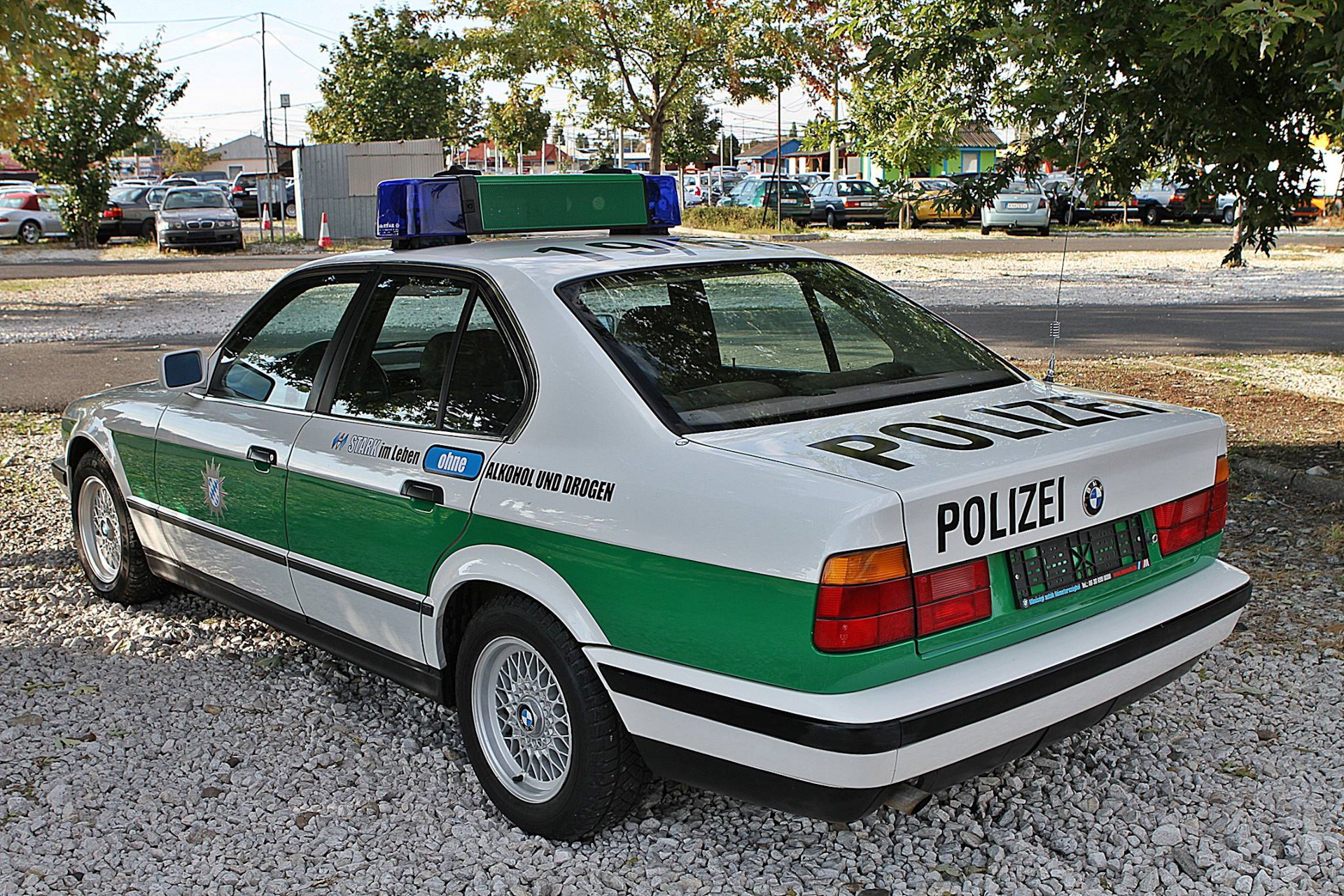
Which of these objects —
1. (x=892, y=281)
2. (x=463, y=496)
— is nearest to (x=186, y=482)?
(x=463, y=496)

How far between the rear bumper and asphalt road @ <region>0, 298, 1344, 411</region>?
8465mm

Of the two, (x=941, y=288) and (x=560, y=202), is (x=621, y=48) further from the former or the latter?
(x=560, y=202)

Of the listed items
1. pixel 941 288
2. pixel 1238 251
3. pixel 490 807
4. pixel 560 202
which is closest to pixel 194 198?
pixel 941 288

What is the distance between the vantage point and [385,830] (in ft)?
11.4

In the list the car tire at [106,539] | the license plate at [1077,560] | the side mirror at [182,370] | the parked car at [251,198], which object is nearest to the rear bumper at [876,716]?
the license plate at [1077,560]

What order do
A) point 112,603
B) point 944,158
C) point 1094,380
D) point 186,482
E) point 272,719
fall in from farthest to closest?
point 1094,380
point 944,158
point 112,603
point 186,482
point 272,719

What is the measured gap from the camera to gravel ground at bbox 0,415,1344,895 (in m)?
3.23

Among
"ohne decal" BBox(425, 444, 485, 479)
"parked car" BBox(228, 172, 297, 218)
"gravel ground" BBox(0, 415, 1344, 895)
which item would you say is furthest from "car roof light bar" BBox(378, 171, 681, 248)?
"parked car" BBox(228, 172, 297, 218)

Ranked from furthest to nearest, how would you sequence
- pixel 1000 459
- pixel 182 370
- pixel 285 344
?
1. pixel 182 370
2. pixel 285 344
3. pixel 1000 459

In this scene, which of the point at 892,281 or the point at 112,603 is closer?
the point at 112,603

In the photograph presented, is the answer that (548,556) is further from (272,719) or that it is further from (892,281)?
(892,281)

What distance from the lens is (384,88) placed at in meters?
37.4

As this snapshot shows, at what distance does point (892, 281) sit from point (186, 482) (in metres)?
16.1

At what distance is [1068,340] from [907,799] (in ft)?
33.2
